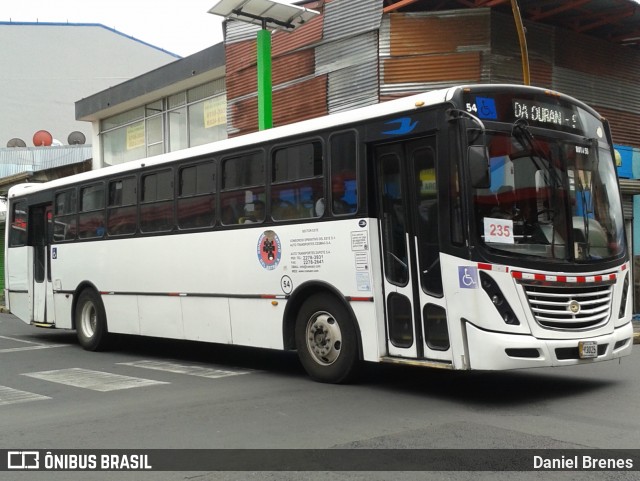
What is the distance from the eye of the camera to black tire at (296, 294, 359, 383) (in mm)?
8695

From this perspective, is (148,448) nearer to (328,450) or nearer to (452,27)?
(328,450)

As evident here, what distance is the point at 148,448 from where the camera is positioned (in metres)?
6.21

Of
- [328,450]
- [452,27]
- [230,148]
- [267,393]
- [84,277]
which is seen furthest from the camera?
[452,27]

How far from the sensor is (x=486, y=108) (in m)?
7.79

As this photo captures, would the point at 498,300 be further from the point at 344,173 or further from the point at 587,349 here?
the point at 344,173

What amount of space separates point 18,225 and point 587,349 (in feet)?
40.0

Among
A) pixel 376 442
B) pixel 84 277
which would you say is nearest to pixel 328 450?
pixel 376 442

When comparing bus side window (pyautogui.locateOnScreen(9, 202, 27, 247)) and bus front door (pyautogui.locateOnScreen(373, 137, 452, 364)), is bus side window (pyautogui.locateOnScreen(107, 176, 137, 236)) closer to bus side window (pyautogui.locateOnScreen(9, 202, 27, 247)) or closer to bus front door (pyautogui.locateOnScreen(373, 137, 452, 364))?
bus side window (pyautogui.locateOnScreen(9, 202, 27, 247))

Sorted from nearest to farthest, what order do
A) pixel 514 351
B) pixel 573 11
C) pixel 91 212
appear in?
1. pixel 514 351
2. pixel 91 212
3. pixel 573 11

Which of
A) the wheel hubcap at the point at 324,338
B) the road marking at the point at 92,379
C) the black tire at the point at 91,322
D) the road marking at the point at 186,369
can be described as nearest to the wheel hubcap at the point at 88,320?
the black tire at the point at 91,322

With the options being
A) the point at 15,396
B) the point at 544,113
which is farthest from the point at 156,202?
the point at 544,113

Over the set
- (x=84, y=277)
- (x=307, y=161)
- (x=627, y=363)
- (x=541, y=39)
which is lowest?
(x=627, y=363)

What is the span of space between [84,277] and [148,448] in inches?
317

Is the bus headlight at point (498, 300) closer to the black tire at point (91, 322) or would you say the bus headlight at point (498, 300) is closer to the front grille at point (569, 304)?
the front grille at point (569, 304)
